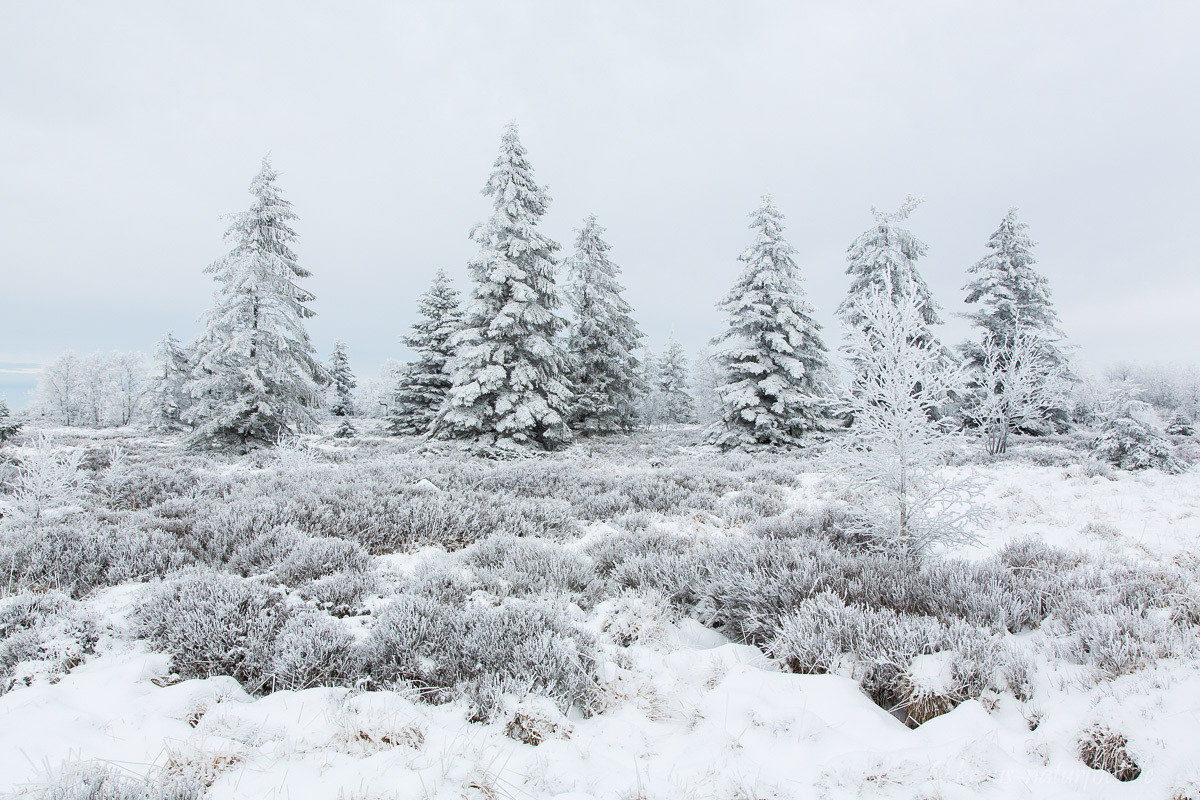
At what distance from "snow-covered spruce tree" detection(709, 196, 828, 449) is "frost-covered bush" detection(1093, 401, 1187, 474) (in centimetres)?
763

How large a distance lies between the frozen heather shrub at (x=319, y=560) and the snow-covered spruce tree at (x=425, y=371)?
65.1 feet

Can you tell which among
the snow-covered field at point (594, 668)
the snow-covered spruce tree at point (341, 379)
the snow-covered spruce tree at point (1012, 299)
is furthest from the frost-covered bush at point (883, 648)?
the snow-covered spruce tree at point (341, 379)

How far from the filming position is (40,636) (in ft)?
10.4

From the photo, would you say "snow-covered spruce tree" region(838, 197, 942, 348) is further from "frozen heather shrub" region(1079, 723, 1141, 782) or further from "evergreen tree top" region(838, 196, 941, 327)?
"frozen heather shrub" region(1079, 723, 1141, 782)

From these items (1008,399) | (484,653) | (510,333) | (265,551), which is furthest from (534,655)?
(1008,399)

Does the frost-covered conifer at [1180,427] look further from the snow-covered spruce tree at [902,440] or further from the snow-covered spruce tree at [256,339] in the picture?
the snow-covered spruce tree at [256,339]

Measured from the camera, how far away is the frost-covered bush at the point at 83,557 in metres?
4.05

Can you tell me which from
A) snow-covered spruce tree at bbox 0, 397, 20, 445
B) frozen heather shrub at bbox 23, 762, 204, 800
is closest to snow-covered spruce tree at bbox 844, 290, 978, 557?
frozen heather shrub at bbox 23, 762, 204, 800

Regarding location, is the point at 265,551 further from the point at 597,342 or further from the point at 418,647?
the point at 597,342

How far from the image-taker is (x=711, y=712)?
2727mm

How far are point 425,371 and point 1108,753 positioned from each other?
2613cm

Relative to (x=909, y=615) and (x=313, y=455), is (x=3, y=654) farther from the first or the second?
(x=313, y=455)

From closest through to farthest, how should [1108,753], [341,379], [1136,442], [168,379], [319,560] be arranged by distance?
1. [1108,753]
2. [319,560]
3. [1136,442]
4. [168,379]
5. [341,379]

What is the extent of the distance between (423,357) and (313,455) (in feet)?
43.7
